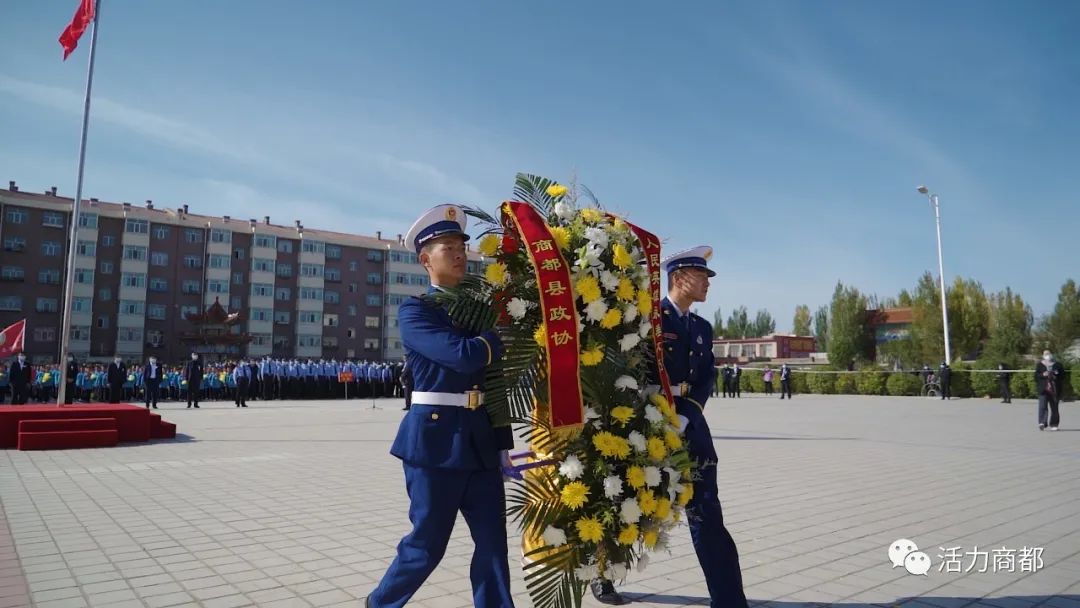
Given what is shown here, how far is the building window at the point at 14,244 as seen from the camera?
56.2 m

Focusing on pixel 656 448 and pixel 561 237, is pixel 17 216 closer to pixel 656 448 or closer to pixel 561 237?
pixel 561 237

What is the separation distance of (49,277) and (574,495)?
69049 millimetres

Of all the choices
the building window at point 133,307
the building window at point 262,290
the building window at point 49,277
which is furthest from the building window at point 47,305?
the building window at point 262,290

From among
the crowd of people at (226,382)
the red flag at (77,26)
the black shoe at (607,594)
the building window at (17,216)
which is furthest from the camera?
the building window at (17,216)

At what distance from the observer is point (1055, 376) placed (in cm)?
1586

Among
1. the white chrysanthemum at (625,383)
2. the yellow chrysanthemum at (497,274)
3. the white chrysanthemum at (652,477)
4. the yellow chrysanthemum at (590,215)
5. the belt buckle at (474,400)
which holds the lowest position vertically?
the white chrysanthemum at (652,477)

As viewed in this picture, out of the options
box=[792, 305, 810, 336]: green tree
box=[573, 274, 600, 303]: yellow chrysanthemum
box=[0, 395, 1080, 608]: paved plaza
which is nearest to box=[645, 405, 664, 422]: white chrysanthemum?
box=[573, 274, 600, 303]: yellow chrysanthemum

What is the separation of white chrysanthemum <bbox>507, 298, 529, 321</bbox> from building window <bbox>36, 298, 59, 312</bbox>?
6790 cm

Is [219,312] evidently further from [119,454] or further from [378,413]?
[119,454]

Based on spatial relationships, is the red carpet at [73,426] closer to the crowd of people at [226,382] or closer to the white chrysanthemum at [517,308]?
the white chrysanthemum at [517,308]

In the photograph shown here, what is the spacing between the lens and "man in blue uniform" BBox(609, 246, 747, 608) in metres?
3.77

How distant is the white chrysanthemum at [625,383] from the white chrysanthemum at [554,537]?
731 millimetres

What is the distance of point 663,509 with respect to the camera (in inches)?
128

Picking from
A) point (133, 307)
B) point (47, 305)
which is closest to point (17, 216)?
point (47, 305)
